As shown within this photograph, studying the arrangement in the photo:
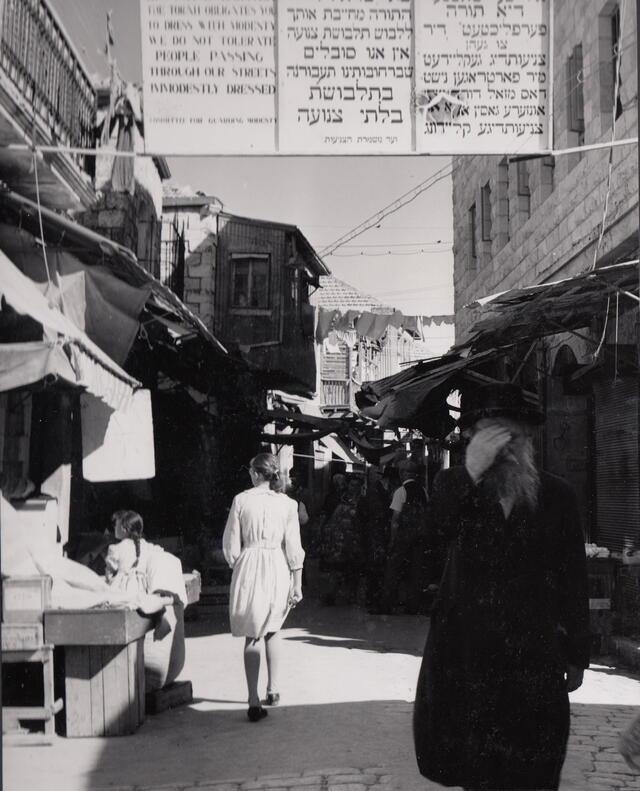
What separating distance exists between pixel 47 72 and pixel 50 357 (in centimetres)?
446

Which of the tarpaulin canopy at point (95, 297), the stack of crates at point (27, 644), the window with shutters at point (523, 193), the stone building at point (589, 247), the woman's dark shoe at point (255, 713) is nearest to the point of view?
the stack of crates at point (27, 644)

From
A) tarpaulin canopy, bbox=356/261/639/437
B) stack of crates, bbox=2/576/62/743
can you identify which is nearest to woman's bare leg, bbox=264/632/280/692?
stack of crates, bbox=2/576/62/743

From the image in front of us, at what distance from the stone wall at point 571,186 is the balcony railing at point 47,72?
5.79 metres

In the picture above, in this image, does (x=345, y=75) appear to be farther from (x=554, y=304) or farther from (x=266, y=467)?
(x=554, y=304)

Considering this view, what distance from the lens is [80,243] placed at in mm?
8516

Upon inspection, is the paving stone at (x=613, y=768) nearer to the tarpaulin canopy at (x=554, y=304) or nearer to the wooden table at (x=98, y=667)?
the wooden table at (x=98, y=667)

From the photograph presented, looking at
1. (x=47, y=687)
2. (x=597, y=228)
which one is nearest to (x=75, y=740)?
(x=47, y=687)

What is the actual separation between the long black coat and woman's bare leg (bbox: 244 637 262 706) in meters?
3.00

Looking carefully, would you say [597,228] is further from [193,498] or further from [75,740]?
[75,740]

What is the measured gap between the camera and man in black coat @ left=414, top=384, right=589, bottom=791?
3498mm

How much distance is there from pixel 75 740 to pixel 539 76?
5035 mm

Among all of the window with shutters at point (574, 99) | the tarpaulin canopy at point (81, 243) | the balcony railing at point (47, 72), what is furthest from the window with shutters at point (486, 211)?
the tarpaulin canopy at point (81, 243)

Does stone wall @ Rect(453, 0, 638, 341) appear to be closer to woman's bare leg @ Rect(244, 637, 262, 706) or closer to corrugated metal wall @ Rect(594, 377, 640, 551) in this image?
corrugated metal wall @ Rect(594, 377, 640, 551)

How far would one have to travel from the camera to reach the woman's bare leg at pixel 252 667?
6.43 metres
